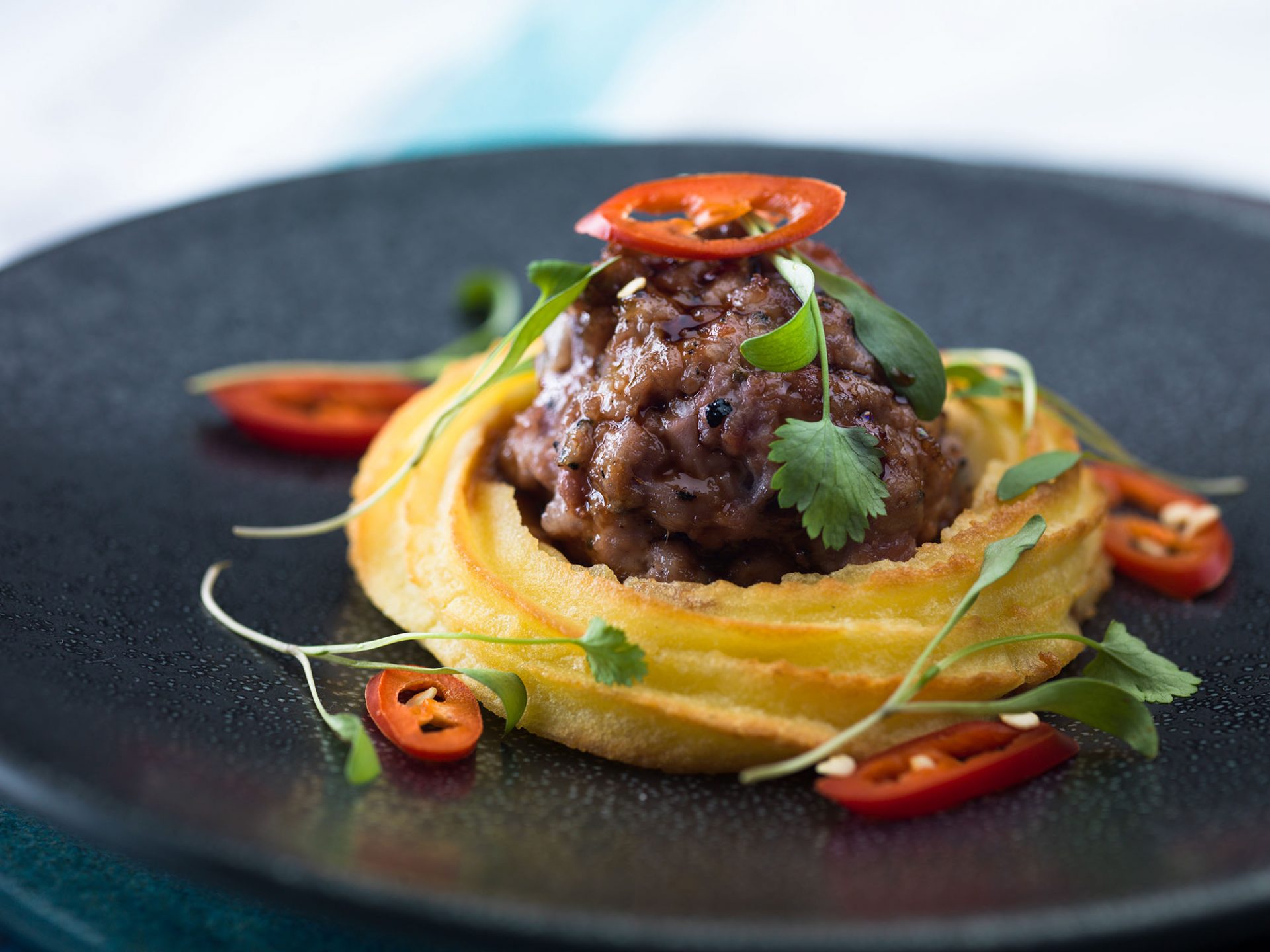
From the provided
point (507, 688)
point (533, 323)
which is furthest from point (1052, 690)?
point (533, 323)

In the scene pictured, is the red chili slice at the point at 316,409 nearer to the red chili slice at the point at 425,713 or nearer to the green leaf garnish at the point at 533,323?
the green leaf garnish at the point at 533,323

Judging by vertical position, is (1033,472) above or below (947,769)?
above

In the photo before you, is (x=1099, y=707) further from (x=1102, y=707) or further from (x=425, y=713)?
(x=425, y=713)

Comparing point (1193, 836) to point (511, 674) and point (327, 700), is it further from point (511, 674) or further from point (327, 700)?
point (327, 700)

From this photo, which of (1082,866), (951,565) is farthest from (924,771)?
(951,565)

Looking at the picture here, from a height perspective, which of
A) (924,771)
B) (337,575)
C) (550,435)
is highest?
(550,435)

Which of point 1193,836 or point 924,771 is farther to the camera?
point 924,771

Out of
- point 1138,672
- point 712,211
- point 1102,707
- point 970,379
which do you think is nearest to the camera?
point 1102,707
